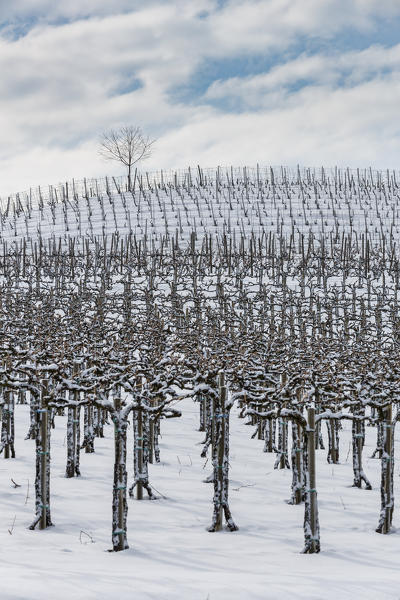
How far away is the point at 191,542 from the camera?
978 cm

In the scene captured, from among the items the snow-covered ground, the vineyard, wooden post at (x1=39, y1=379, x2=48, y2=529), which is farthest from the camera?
wooden post at (x1=39, y1=379, x2=48, y2=529)

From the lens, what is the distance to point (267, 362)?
16.8 metres

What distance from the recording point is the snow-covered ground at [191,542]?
7.03 metres

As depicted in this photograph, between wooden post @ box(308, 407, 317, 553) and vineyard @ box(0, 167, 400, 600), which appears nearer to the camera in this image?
vineyard @ box(0, 167, 400, 600)

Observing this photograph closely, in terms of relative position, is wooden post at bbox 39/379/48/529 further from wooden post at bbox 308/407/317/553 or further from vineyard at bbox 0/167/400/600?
wooden post at bbox 308/407/317/553

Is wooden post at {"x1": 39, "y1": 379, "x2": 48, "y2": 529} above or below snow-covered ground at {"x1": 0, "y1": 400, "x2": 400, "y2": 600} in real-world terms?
above

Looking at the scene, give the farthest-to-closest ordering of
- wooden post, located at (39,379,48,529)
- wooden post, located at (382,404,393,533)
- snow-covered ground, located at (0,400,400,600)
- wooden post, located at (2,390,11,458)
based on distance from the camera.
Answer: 1. wooden post, located at (2,390,11,458)
2. wooden post, located at (382,404,393,533)
3. wooden post, located at (39,379,48,529)
4. snow-covered ground, located at (0,400,400,600)

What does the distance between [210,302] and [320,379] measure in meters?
27.3

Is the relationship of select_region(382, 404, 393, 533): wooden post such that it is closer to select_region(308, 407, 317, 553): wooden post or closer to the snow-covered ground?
the snow-covered ground

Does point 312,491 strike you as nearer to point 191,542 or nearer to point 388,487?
point 388,487

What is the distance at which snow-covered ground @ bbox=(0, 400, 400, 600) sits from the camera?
7.03 meters

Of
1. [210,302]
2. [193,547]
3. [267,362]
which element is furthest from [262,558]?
[210,302]

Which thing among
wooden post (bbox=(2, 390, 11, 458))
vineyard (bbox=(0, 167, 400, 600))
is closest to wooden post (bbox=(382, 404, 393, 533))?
vineyard (bbox=(0, 167, 400, 600))

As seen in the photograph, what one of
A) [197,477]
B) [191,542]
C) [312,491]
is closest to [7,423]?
[197,477]
